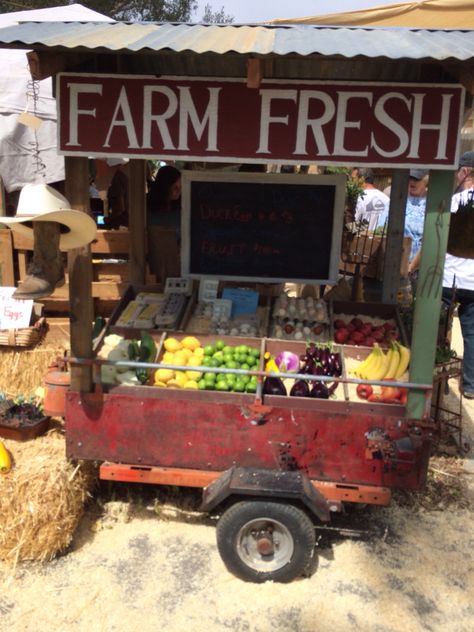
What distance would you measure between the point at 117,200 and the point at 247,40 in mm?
4972

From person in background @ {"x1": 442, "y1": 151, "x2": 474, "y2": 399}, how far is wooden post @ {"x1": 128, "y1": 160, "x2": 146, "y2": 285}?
3.08 meters

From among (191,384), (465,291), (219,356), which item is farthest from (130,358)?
(465,291)

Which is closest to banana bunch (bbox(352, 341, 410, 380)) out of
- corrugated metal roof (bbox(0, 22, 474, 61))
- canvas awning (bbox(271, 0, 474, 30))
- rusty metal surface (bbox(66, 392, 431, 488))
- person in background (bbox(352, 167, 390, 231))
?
rusty metal surface (bbox(66, 392, 431, 488))

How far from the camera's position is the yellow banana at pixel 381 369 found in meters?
4.80

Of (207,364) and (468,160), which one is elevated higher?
(468,160)

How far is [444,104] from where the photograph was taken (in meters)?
3.69

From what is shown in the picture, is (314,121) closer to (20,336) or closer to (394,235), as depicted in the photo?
(394,235)

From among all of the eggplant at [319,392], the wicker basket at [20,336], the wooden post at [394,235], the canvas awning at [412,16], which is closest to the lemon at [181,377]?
the eggplant at [319,392]

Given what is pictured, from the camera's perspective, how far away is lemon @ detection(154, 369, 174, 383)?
15.1 ft

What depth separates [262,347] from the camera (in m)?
4.95

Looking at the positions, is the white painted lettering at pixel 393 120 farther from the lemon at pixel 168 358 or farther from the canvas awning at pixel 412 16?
the canvas awning at pixel 412 16

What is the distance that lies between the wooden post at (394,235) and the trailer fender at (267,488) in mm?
2812

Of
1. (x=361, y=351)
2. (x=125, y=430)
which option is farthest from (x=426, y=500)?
(x=125, y=430)

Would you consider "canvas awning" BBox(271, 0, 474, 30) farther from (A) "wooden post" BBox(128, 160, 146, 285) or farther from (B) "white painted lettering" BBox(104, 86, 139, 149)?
(B) "white painted lettering" BBox(104, 86, 139, 149)
